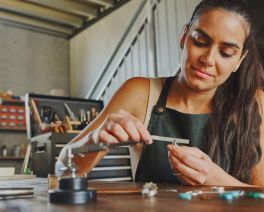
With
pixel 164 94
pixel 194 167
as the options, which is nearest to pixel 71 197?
pixel 194 167

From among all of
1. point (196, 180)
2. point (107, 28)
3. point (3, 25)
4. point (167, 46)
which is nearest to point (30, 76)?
point (3, 25)

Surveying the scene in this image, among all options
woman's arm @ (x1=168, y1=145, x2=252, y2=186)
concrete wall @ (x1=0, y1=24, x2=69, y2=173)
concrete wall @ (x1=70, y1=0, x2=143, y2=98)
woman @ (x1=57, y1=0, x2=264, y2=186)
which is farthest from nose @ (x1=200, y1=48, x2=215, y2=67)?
concrete wall @ (x1=0, y1=24, x2=69, y2=173)

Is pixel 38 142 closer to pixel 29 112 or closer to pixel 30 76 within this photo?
pixel 29 112

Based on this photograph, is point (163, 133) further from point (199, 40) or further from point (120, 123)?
point (120, 123)

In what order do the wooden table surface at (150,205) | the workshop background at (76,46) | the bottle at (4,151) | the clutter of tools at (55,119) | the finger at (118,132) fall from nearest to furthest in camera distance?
1. the wooden table surface at (150,205)
2. the finger at (118,132)
3. the clutter of tools at (55,119)
4. the workshop background at (76,46)
5. the bottle at (4,151)

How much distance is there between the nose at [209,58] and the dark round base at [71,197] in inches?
33.1

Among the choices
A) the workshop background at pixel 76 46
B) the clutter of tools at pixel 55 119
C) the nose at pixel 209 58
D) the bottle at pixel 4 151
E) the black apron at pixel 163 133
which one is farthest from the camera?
the bottle at pixel 4 151

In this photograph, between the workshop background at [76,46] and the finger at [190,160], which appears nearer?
the finger at [190,160]

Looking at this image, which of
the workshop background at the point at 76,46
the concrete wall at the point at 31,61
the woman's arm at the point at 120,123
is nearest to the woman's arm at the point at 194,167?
the woman's arm at the point at 120,123

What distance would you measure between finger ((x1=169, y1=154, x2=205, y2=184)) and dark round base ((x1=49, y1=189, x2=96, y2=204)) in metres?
0.42

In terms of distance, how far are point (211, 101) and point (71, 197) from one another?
110 cm

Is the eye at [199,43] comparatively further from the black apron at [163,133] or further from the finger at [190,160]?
the finger at [190,160]

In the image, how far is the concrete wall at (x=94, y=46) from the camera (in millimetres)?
5742

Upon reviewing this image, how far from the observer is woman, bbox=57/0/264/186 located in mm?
1376
